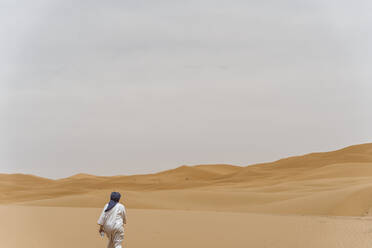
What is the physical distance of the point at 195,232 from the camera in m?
14.0

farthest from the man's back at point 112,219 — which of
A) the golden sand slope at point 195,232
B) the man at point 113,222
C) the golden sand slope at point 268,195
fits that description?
the golden sand slope at point 268,195

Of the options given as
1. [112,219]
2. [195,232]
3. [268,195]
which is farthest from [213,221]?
[268,195]

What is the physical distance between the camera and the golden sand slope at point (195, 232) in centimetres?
1223

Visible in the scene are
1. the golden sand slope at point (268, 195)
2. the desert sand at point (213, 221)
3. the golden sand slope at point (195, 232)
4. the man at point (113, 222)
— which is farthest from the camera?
the golden sand slope at point (268, 195)

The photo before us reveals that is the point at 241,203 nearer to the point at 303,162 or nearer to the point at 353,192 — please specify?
the point at 353,192

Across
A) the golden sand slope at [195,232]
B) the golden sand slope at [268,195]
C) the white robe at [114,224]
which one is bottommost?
the golden sand slope at [195,232]

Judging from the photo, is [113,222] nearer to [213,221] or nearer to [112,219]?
[112,219]

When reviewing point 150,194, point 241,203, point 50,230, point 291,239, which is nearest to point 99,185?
point 150,194

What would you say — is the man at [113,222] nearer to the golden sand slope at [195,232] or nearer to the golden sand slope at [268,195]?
the golden sand slope at [195,232]

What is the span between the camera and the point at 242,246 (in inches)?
471

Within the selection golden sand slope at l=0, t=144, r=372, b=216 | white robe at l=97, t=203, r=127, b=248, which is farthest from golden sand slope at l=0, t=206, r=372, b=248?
golden sand slope at l=0, t=144, r=372, b=216

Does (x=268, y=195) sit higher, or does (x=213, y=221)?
(x=268, y=195)

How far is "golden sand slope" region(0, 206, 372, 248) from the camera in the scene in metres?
12.2

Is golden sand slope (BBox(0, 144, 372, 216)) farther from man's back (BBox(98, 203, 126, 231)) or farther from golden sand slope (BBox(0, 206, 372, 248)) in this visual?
man's back (BBox(98, 203, 126, 231))
